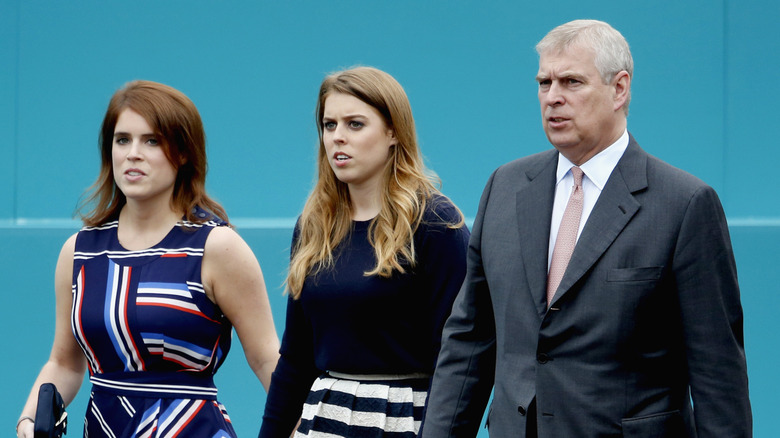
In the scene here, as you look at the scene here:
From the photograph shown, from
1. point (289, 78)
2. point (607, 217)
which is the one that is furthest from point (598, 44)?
point (289, 78)

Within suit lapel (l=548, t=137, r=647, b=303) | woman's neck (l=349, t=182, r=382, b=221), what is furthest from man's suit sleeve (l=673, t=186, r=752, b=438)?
woman's neck (l=349, t=182, r=382, b=221)

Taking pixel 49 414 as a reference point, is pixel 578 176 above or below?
above

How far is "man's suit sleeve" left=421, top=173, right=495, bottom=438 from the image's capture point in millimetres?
2516

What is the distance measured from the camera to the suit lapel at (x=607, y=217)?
2.25 meters

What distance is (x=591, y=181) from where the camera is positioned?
7.79 ft

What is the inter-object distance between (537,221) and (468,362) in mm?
374

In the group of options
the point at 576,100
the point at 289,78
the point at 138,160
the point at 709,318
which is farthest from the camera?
the point at 289,78

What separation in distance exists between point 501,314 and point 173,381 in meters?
1.01

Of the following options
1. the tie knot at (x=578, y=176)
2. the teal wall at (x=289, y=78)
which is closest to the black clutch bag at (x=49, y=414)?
the tie knot at (x=578, y=176)

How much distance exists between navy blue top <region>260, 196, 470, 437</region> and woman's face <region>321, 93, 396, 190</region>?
0.17m

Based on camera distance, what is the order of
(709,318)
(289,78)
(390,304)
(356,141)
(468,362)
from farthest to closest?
(289,78)
(356,141)
(390,304)
(468,362)
(709,318)

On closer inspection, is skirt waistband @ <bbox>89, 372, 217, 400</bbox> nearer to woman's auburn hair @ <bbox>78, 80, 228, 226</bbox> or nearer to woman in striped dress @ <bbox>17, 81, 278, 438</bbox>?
woman in striped dress @ <bbox>17, 81, 278, 438</bbox>

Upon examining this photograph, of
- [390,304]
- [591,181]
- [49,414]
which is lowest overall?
[49,414]

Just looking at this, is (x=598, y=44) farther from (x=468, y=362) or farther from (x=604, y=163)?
(x=468, y=362)
